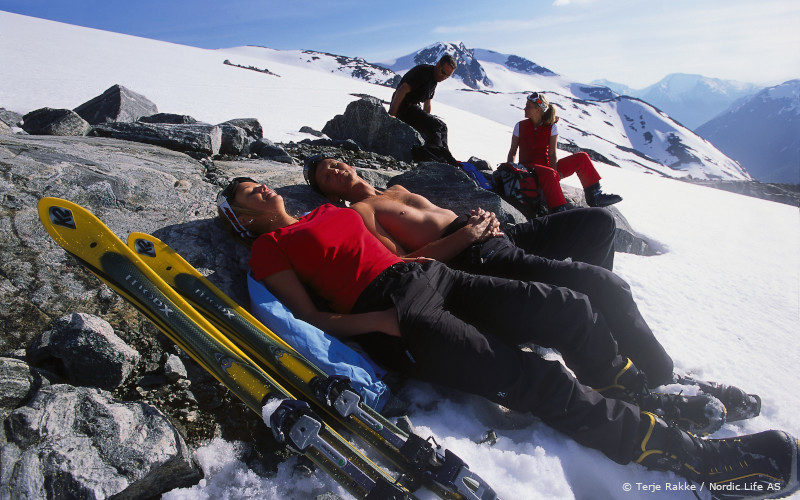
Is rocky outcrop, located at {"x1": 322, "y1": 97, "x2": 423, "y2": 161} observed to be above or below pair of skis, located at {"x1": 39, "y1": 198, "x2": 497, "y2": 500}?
above

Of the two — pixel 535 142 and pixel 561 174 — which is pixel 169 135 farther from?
pixel 561 174

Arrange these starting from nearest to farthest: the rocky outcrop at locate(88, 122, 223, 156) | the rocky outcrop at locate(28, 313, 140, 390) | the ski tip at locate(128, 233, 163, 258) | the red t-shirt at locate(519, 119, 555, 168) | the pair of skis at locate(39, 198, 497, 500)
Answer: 1. the pair of skis at locate(39, 198, 497, 500)
2. the rocky outcrop at locate(28, 313, 140, 390)
3. the ski tip at locate(128, 233, 163, 258)
4. the rocky outcrop at locate(88, 122, 223, 156)
5. the red t-shirt at locate(519, 119, 555, 168)

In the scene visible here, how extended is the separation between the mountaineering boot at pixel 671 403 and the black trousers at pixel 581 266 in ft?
0.82

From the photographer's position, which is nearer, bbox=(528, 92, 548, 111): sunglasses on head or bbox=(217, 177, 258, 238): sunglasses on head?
bbox=(217, 177, 258, 238): sunglasses on head

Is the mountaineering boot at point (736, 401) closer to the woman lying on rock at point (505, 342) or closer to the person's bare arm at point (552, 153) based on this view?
the woman lying on rock at point (505, 342)

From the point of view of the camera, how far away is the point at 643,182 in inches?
593

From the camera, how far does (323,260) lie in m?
3.12

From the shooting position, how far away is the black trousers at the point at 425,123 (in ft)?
29.9

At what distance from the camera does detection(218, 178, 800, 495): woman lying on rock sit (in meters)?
2.58

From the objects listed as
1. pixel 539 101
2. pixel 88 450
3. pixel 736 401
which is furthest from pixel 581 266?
pixel 539 101

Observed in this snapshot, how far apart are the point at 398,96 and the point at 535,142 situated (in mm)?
3327

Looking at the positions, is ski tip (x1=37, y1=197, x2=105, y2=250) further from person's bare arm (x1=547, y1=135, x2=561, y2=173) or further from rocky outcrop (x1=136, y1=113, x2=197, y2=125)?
rocky outcrop (x1=136, y1=113, x2=197, y2=125)

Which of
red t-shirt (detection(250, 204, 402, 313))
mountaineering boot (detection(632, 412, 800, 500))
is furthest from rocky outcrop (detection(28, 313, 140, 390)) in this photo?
mountaineering boot (detection(632, 412, 800, 500))

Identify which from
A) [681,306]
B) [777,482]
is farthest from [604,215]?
[777,482]
